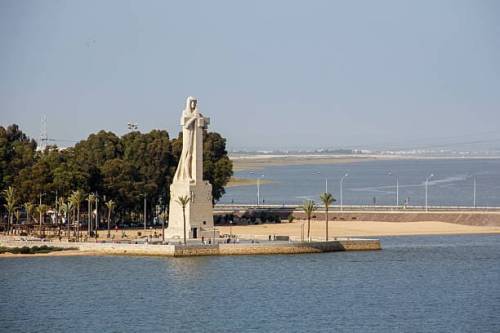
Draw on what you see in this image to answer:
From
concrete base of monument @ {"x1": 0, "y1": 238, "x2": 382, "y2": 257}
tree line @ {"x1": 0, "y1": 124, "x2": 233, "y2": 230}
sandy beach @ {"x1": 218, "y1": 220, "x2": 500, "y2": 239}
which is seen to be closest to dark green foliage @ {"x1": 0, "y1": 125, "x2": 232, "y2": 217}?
tree line @ {"x1": 0, "y1": 124, "x2": 233, "y2": 230}

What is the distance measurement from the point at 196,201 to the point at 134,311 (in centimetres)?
3123

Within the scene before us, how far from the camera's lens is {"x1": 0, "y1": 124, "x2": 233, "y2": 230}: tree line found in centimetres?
11862

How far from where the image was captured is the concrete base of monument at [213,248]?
320 ft

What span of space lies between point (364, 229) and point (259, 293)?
154ft

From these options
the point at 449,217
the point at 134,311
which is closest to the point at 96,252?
the point at 134,311

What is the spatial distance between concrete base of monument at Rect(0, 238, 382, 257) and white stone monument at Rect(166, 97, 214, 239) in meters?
2.47

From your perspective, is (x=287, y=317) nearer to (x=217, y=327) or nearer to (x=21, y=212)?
(x=217, y=327)

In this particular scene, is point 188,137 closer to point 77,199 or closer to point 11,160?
point 77,199

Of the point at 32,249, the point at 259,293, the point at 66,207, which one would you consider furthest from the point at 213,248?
the point at 259,293

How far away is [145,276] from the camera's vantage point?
87.2 metres

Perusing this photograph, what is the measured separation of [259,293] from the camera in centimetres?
7981

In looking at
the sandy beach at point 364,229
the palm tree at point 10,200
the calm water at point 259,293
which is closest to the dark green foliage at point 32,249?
the calm water at point 259,293

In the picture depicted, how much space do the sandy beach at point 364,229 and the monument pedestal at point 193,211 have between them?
10358 mm

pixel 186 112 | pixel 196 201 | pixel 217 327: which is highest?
pixel 186 112
